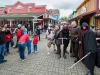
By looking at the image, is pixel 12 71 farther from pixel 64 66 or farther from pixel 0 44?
pixel 64 66

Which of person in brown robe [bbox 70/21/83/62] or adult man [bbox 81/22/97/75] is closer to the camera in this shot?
adult man [bbox 81/22/97/75]

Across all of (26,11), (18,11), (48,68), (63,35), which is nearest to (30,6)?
(26,11)

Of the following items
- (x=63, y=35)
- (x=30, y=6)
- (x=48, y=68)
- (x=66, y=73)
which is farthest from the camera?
(x=30, y=6)

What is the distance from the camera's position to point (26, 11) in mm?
29312

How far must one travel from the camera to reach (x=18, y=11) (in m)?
30.1

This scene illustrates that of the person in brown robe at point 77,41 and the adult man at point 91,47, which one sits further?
the person in brown robe at point 77,41

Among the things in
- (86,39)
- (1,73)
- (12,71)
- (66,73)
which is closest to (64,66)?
Answer: (66,73)

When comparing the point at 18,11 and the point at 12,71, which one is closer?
the point at 12,71

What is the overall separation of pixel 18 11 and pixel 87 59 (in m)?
28.8

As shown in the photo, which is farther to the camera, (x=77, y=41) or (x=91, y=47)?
(x=77, y=41)

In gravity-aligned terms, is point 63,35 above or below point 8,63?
above


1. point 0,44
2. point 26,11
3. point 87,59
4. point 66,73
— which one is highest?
point 26,11

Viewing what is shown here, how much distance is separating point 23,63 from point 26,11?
25659 mm

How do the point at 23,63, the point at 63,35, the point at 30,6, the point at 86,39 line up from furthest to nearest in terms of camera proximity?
the point at 30,6
the point at 63,35
the point at 23,63
the point at 86,39
